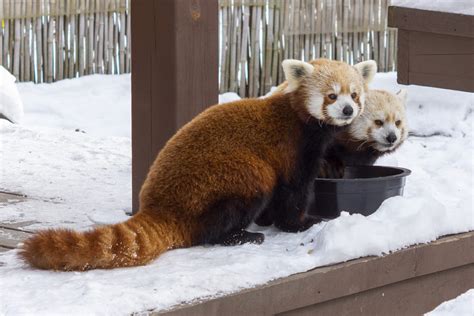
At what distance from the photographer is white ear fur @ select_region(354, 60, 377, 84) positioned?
3.88 m

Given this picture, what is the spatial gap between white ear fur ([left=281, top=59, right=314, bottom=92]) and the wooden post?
0.60 m

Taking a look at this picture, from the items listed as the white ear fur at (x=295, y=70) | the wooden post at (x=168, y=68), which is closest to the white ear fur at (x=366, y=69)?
the white ear fur at (x=295, y=70)

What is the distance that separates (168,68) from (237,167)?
825 millimetres

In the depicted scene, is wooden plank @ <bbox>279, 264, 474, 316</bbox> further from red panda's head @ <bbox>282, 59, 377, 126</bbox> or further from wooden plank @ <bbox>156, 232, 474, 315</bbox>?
red panda's head @ <bbox>282, 59, 377, 126</bbox>

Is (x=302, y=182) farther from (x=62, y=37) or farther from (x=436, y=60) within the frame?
(x=62, y=37)

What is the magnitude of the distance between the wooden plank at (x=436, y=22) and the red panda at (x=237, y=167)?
0.29 metres

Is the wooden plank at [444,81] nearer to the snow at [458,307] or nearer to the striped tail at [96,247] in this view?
the snow at [458,307]

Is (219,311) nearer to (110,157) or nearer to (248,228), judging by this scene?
(248,228)

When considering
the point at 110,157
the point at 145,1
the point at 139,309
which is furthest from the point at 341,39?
the point at 139,309

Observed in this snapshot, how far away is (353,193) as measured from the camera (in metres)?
3.94

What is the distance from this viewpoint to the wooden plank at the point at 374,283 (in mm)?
3141

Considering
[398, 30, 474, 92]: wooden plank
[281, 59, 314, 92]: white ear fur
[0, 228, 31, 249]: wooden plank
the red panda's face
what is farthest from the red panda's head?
[0, 228, 31, 249]: wooden plank

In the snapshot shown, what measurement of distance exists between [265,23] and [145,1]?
552cm

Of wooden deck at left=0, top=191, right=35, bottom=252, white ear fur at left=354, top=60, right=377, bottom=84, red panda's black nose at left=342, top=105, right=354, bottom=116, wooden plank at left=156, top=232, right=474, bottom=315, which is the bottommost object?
wooden plank at left=156, top=232, right=474, bottom=315
